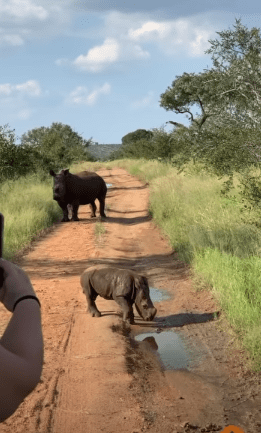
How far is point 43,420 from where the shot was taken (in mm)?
4289

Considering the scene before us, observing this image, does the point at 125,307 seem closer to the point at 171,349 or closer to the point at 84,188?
the point at 171,349

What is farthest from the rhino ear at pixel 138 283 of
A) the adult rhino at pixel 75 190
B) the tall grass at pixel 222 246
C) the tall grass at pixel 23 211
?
the adult rhino at pixel 75 190

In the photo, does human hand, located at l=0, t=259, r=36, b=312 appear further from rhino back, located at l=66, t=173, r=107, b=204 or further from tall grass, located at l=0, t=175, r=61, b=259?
rhino back, located at l=66, t=173, r=107, b=204

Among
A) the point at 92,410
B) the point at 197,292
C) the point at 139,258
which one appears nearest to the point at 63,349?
the point at 92,410

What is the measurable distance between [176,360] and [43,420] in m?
2.05

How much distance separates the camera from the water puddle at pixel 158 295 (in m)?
8.35

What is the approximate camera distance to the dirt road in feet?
14.4

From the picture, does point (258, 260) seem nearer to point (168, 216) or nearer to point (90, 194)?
point (168, 216)

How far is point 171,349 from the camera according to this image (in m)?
6.31

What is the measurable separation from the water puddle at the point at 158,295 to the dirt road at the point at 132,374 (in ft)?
0.36

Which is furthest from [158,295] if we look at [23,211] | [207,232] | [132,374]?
[23,211]

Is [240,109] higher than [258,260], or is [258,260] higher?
[240,109]

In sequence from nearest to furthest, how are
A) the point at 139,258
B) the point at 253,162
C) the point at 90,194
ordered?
the point at 253,162
the point at 139,258
the point at 90,194

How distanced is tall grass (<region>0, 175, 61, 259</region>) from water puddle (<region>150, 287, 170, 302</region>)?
3384mm
